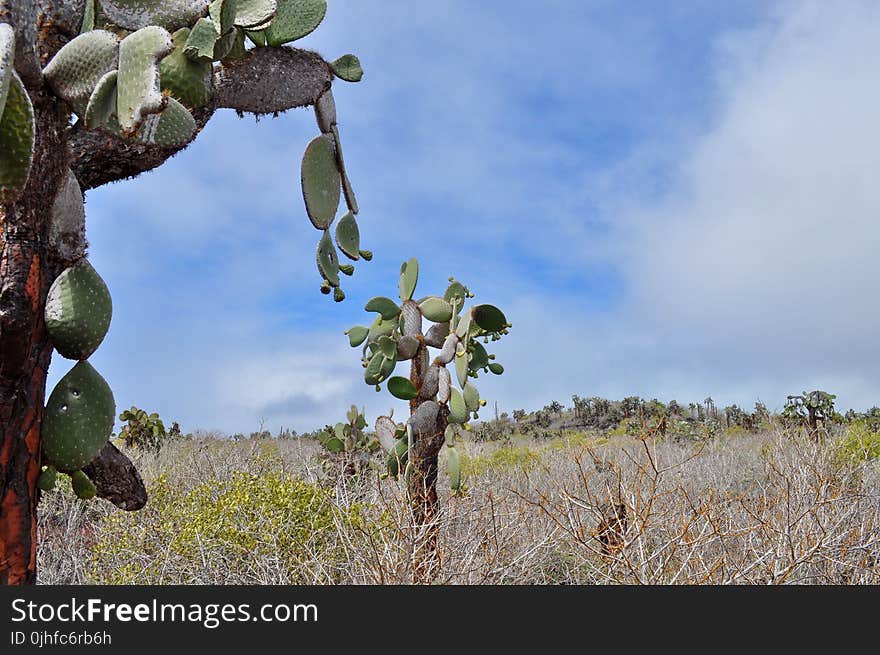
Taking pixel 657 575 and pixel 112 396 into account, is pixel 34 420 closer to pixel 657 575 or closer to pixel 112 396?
pixel 112 396

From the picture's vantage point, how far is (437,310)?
4.82 metres

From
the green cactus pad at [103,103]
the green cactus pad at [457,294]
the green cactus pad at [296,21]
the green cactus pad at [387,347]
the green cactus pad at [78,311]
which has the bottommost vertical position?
the green cactus pad at [78,311]

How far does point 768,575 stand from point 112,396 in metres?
3.22

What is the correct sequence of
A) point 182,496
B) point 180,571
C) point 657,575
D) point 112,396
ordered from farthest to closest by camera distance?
point 182,496
point 180,571
point 657,575
point 112,396

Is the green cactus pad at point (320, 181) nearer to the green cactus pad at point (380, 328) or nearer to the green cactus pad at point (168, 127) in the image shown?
the green cactus pad at point (168, 127)

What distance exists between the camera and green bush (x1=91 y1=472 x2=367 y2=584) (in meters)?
4.10

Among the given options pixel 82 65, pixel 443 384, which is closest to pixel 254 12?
pixel 82 65

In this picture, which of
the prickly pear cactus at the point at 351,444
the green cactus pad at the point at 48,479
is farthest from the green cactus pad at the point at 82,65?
the prickly pear cactus at the point at 351,444

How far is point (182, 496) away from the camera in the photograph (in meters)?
5.57

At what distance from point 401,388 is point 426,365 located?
30cm

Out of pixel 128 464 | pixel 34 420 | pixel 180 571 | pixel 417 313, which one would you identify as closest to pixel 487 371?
pixel 417 313

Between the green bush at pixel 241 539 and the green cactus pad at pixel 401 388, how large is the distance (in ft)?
2.40

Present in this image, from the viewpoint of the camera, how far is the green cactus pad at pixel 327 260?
10.1 feet

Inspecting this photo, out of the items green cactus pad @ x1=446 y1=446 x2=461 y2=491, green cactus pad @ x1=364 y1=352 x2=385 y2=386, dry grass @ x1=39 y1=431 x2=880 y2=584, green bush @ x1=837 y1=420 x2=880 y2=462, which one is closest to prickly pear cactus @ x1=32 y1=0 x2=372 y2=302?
dry grass @ x1=39 y1=431 x2=880 y2=584
